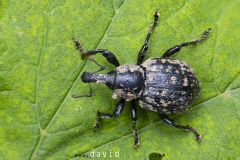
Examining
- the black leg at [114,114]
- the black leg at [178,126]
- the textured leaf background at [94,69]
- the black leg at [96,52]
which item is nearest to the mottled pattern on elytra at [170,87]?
the black leg at [178,126]

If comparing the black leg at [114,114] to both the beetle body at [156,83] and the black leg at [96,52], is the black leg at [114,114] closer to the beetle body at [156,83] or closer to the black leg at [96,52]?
the beetle body at [156,83]

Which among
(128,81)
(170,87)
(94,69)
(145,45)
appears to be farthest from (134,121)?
(145,45)

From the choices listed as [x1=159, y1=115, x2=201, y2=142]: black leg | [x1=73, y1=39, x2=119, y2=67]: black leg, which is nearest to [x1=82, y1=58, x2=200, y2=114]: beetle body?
[x1=159, y1=115, x2=201, y2=142]: black leg

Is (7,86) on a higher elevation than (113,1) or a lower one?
lower

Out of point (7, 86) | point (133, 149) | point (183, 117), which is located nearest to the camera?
point (7, 86)

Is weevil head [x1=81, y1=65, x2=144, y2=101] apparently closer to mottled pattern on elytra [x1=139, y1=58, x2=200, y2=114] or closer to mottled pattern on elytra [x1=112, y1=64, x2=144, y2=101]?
mottled pattern on elytra [x1=112, y1=64, x2=144, y2=101]

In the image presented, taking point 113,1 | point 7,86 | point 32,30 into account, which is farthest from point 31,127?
point 113,1

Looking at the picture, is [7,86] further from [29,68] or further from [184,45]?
[184,45]
